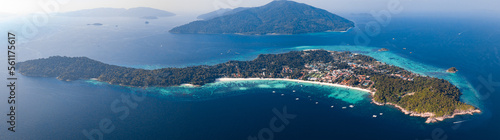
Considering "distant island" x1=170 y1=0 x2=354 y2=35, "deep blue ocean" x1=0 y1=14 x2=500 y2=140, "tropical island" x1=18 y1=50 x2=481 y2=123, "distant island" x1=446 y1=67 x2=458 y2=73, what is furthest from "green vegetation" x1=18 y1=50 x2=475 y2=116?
"distant island" x1=170 y1=0 x2=354 y2=35

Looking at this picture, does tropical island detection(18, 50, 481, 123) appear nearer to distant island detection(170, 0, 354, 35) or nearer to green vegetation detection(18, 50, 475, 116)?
green vegetation detection(18, 50, 475, 116)

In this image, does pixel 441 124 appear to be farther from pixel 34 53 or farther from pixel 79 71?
pixel 34 53

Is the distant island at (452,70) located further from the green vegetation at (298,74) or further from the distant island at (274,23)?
the distant island at (274,23)

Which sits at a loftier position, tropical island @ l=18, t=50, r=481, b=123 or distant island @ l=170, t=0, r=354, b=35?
distant island @ l=170, t=0, r=354, b=35

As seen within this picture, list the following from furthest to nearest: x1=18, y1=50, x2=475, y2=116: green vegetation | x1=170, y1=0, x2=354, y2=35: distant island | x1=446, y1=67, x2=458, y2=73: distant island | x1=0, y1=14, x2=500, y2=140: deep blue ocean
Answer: x1=170, y1=0, x2=354, y2=35: distant island < x1=446, y1=67, x2=458, y2=73: distant island < x1=18, y1=50, x2=475, y2=116: green vegetation < x1=0, y1=14, x2=500, y2=140: deep blue ocean

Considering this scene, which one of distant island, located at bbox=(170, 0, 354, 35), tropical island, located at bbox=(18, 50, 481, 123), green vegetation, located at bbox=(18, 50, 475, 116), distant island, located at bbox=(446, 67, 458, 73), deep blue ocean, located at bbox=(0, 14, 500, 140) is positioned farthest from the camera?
distant island, located at bbox=(170, 0, 354, 35)

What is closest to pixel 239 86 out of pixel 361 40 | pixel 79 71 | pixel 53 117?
pixel 53 117

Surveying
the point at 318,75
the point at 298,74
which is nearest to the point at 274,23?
the point at 298,74

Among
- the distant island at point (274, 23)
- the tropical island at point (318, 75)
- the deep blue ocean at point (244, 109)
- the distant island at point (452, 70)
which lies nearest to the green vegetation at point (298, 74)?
the tropical island at point (318, 75)

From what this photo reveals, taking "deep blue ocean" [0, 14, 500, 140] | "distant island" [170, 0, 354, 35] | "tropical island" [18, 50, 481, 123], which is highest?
"distant island" [170, 0, 354, 35]
